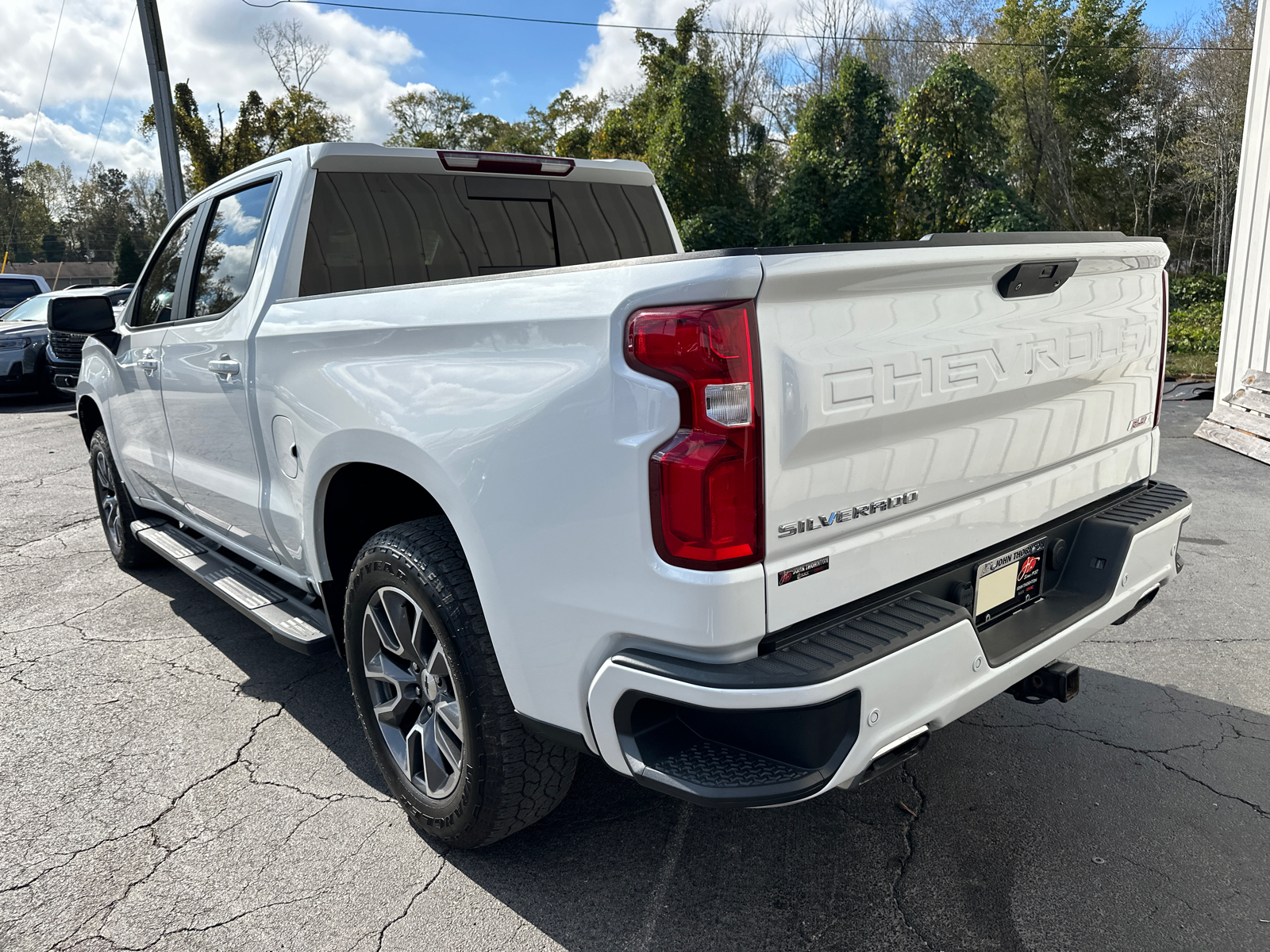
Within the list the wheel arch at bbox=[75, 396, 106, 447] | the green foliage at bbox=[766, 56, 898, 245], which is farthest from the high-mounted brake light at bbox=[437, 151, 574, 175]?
the green foliage at bbox=[766, 56, 898, 245]

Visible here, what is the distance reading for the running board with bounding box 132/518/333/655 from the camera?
306 cm

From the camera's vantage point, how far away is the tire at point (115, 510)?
5242 millimetres

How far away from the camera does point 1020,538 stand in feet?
8.23

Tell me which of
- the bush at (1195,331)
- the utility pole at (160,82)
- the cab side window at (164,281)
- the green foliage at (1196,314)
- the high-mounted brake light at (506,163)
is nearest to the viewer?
the high-mounted brake light at (506,163)

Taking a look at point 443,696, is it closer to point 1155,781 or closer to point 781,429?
point 781,429

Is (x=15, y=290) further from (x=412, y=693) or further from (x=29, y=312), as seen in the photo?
(x=412, y=693)

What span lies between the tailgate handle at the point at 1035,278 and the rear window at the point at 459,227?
215 cm

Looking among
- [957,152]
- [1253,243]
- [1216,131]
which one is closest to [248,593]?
[1253,243]

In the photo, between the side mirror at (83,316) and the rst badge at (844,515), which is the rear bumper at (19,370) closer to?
the side mirror at (83,316)

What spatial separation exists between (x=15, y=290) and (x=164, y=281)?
15.6m

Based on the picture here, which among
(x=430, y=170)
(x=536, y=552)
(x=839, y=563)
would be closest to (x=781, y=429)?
(x=839, y=563)

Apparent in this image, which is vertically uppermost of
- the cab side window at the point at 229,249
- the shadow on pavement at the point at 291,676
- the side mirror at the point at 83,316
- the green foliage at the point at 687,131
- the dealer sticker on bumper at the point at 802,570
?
the green foliage at the point at 687,131

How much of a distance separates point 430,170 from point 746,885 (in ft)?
9.55

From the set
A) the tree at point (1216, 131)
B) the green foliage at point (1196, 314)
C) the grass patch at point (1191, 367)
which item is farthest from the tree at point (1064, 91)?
the grass patch at point (1191, 367)
